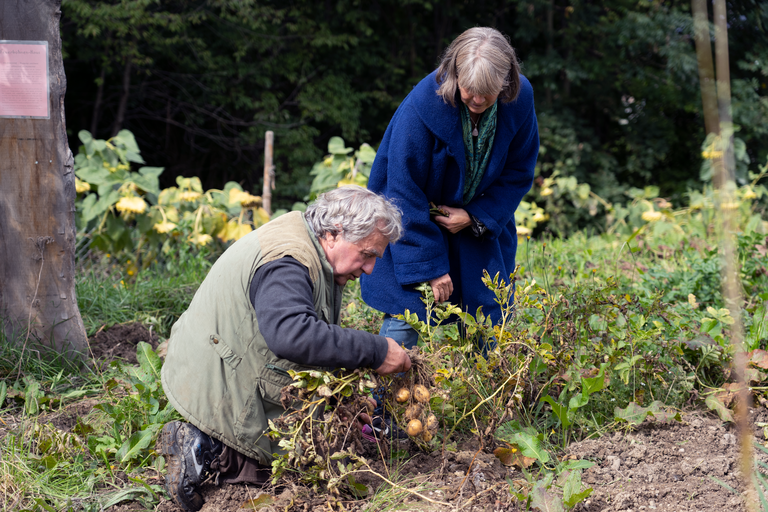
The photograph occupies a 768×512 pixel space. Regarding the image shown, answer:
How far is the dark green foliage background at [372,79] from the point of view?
29.0 feet

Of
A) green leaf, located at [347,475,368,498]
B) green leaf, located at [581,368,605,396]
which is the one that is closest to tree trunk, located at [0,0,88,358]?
green leaf, located at [347,475,368,498]

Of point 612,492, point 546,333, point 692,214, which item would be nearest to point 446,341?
point 546,333

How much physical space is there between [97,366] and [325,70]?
7525 mm

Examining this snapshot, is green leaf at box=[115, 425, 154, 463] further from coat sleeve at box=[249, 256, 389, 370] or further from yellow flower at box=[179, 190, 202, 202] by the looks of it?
yellow flower at box=[179, 190, 202, 202]

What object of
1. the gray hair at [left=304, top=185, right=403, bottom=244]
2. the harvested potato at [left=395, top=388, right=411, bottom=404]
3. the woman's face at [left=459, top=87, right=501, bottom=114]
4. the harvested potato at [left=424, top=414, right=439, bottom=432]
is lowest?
the harvested potato at [left=424, top=414, right=439, bottom=432]

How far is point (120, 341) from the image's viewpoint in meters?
3.45

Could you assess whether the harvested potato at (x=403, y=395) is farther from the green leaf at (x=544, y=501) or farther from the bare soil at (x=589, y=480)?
the green leaf at (x=544, y=501)

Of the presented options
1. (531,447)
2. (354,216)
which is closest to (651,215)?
(531,447)

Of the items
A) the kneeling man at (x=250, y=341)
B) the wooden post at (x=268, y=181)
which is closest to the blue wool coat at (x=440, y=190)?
the kneeling man at (x=250, y=341)

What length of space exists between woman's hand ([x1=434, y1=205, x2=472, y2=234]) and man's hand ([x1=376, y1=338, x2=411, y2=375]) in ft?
2.38

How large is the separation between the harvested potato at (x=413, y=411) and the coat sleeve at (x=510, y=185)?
83cm

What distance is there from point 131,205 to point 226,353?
283 cm

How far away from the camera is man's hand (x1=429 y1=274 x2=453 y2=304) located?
2.46 meters

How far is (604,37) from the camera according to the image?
382 inches
